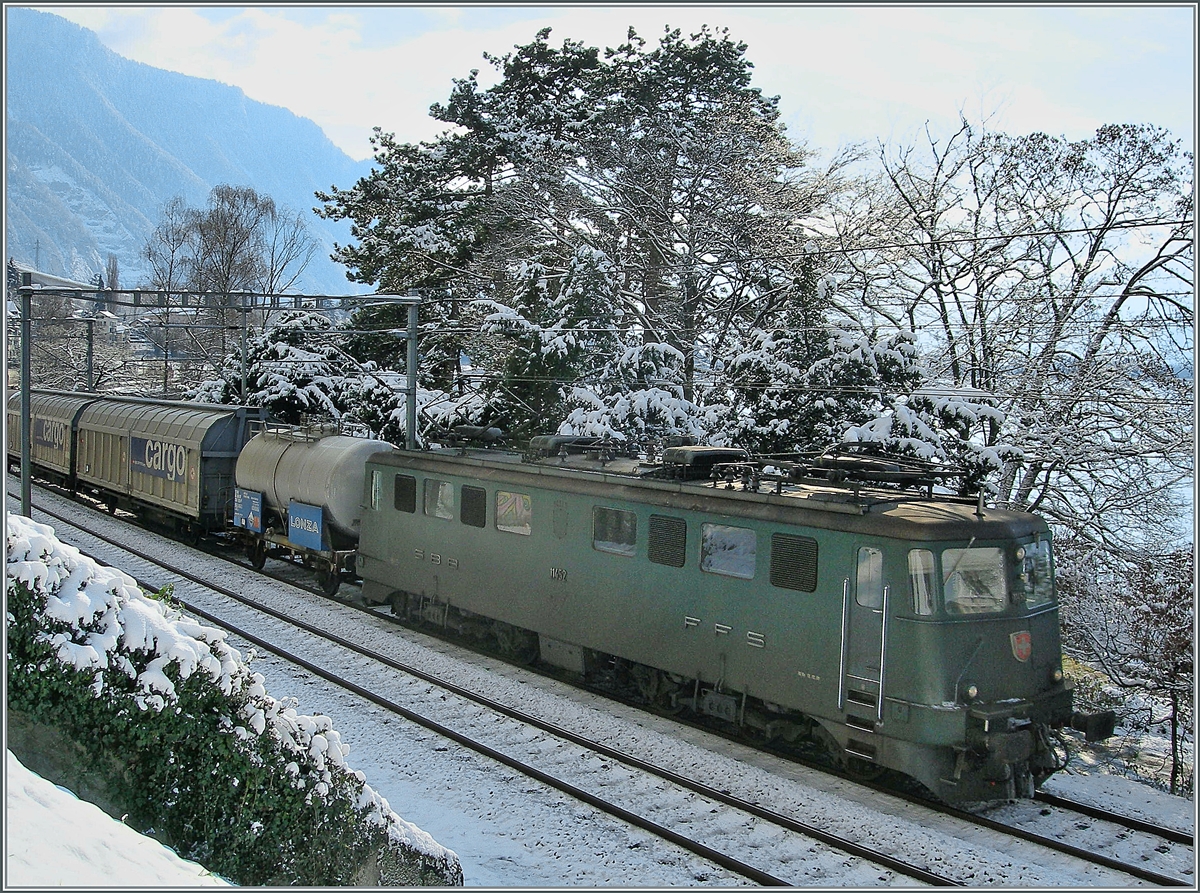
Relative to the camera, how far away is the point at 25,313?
20172 millimetres

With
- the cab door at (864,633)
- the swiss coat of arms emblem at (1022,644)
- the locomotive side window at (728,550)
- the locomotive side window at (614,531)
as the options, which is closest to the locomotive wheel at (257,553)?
the locomotive side window at (614,531)

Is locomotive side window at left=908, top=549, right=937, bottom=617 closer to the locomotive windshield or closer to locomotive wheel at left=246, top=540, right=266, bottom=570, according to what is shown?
the locomotive windshield

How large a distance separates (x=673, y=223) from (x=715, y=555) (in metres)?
16.3

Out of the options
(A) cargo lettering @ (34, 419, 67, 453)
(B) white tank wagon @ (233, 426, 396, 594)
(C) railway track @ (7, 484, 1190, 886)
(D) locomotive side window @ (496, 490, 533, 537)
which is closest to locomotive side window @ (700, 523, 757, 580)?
(C) railway track @ (7, 484, 1190, 886)

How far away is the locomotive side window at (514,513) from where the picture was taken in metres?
13.9

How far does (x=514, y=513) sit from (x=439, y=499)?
2185 millimetres

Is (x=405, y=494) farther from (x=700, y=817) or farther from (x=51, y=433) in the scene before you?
(x=51, y=433)

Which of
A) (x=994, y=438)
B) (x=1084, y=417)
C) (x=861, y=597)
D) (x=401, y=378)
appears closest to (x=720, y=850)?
(x=861, y=597)

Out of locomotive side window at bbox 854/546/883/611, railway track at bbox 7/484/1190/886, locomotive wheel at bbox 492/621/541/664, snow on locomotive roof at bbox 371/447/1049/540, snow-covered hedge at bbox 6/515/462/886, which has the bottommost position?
railway track at bbox 7/484/1190/886

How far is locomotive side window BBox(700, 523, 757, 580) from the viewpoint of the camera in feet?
35.6

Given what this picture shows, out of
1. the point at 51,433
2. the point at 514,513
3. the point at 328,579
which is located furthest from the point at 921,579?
the point at 51,433

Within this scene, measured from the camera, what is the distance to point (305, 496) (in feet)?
64.3

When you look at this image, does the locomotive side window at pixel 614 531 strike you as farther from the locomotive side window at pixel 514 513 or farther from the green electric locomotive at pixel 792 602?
the locomotive side window at pixel 514 513

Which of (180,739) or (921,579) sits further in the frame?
(921,579)
